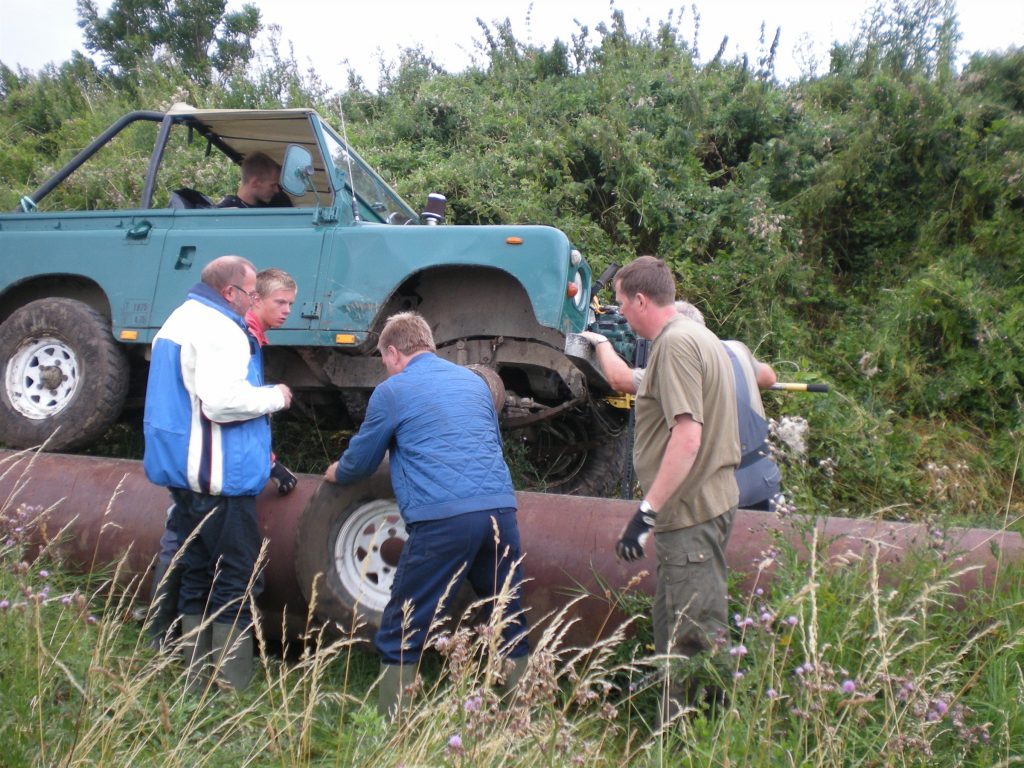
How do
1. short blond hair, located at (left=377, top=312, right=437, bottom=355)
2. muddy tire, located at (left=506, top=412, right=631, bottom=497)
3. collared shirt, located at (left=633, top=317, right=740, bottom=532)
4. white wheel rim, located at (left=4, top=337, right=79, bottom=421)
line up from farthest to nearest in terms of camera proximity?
Answer: muddy tire, located at (left=506, top=412, right=631, bottom=497), white wheel rim, located at (left=4, top=337, right=79, bottom=421), short blond hair, located at (left=377, top=312, right=437, bottom=355), collared shirt, located at (left=633, top=317, right=740, bottom=532)

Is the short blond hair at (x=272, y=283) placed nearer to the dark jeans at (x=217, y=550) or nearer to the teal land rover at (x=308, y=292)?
the dark jeans at (x=217, y=550)

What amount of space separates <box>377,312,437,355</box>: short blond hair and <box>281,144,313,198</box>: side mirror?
1739 millimetres

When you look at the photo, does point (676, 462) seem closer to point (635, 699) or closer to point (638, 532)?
point (638, 532)

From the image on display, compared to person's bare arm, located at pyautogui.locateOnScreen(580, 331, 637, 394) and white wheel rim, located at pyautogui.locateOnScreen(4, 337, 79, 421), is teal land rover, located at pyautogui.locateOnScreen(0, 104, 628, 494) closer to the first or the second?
white wheel rim, located at pyautogui.locateOnScreen(4, 337, 79, 421)

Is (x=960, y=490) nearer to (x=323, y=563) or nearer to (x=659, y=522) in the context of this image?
(x=659, y=522)

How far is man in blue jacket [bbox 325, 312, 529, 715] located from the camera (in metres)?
3.21

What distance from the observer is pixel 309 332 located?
515 centimetres

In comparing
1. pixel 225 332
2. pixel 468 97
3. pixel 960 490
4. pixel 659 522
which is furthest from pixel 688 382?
pixel 468 97

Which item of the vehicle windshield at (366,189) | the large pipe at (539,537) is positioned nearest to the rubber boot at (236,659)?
the large pipe at (539,537)

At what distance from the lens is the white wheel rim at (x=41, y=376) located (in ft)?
17.9

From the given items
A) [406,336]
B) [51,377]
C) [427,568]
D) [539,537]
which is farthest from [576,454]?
[51,377]

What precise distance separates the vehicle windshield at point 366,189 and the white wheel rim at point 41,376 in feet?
6.39

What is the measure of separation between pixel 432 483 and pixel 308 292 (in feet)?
7.42

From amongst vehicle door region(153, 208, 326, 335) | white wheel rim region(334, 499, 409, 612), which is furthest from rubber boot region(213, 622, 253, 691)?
vehicle door region(153, 208, 326, 335)
